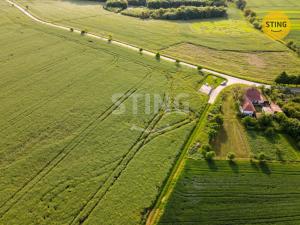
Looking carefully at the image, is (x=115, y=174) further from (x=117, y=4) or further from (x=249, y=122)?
(x=117, y=4)

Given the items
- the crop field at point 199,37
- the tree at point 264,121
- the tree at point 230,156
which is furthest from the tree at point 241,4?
the tree at point 230,156

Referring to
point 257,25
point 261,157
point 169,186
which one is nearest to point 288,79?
point 261,157

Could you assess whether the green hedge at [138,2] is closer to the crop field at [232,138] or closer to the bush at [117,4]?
the bush at [117,4]

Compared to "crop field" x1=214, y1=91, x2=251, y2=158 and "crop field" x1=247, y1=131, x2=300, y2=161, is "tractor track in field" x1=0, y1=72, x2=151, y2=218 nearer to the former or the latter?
"crop field" x1=214, y1=91, x2=251, y2=158

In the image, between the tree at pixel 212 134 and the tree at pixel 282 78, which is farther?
the tree at pixel 282 78

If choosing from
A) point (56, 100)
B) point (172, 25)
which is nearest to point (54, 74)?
point (56, 100)

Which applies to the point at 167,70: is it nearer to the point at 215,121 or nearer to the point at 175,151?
the point at 215,121
